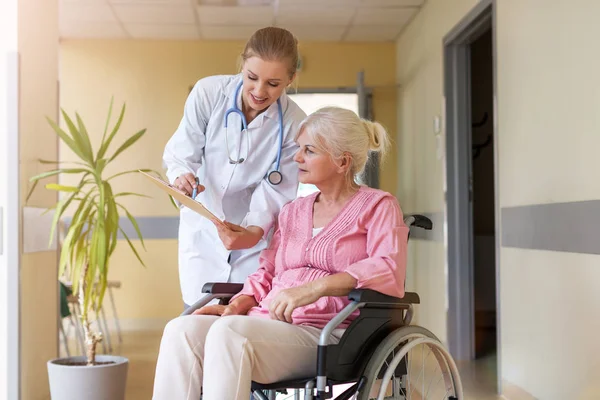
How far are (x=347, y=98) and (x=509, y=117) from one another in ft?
11.7

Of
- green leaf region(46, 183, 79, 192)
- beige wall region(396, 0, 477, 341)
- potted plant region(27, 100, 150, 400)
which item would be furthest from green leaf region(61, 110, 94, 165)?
beige wall region(396, 0, 477, 341)

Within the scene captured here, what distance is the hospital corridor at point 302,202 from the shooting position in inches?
79.9

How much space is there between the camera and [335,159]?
224 centimetres

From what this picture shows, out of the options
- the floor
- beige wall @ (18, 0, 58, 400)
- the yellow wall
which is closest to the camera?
beige wall @ (18, 0, 58, 400)

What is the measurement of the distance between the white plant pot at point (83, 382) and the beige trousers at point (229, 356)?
1680mm

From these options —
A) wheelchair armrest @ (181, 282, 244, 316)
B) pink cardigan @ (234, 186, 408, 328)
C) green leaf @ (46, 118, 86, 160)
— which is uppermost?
green leaf @ (46, 118, 86, 160)

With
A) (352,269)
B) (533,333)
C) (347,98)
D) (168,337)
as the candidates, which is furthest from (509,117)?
(347,98)

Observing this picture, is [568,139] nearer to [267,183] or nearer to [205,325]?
[267,183]

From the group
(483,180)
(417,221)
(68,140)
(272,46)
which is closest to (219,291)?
(417,221)

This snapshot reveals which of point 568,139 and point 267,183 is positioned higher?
point 568,139

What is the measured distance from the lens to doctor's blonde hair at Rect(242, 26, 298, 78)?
2.27m

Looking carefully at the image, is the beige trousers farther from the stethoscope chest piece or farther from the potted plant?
the potted plant

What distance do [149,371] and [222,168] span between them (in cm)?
277

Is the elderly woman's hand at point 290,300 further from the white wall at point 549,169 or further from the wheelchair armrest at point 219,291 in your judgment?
the white wall at point 549,169
